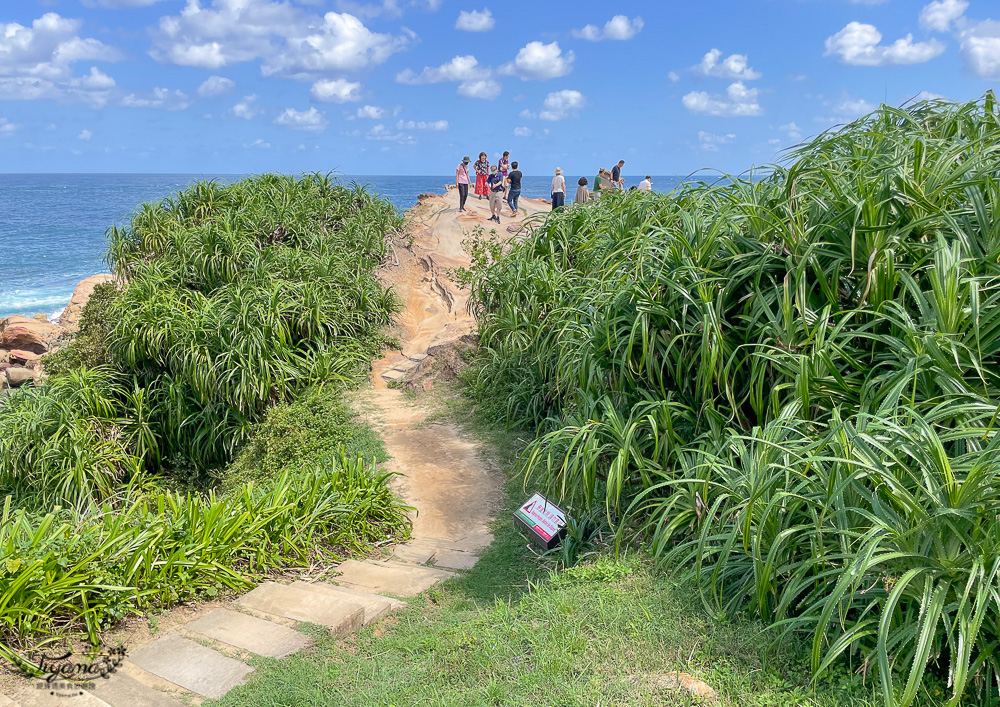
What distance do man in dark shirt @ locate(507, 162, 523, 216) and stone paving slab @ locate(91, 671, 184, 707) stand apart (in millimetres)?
14225

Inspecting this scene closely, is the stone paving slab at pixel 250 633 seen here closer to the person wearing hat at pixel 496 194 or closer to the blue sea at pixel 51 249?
the blue sea at pixel 51 249

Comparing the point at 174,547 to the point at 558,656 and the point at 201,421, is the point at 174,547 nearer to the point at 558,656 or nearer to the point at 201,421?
the point at 558,656

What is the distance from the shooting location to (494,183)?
17.2m

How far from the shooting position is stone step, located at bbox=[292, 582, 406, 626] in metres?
4.04

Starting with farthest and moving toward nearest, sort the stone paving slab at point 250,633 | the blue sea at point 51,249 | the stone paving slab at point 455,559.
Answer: the blue sea at point 51,249
the stone paving slab at point 455,559
the stone paving slab at point 250,633

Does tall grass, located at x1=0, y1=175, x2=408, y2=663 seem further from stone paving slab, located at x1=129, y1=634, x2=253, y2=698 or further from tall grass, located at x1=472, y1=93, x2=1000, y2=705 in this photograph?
tall grass, located at x1=472, y1=93, x2=1000, y2=705

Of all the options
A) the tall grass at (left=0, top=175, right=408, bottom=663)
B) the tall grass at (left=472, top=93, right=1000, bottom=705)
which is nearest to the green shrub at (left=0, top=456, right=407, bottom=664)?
the tall grass at (left=0, top=175, right=408, bottom=663)

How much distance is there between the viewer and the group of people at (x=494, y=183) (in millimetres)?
16125

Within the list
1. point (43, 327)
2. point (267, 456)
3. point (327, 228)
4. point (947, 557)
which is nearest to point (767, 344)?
point (947, 557)

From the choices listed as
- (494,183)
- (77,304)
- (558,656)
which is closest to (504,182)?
(494,183)

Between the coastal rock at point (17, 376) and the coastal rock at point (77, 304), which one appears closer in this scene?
the coastal rock at point (17, 376)

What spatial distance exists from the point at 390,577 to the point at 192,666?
1.54 metres

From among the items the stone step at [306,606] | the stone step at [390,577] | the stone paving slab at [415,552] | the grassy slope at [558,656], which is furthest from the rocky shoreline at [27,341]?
the grassy slope at [558,656]

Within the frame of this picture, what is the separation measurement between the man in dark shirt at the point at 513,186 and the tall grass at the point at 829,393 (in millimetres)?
10754
